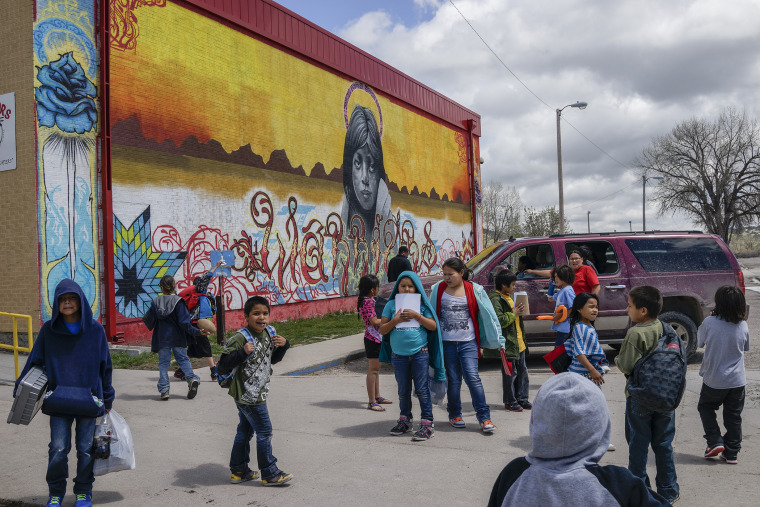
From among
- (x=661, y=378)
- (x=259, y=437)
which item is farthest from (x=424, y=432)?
(x=661, y=378)

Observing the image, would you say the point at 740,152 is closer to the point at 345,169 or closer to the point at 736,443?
the point at 345,169

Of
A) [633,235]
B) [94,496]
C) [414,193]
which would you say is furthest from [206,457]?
[414,193]

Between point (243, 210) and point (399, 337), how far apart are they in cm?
1037

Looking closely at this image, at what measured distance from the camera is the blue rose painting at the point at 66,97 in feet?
39.4

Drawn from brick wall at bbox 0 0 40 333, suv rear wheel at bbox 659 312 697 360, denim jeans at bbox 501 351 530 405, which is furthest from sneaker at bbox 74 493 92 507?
suv rear wheel at bbox 659 312 697 360

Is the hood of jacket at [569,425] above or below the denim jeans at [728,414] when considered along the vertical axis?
above

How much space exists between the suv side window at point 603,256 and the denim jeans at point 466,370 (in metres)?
4.49

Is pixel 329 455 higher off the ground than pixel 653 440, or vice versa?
pixel 653 440

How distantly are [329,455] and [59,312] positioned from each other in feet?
8.25

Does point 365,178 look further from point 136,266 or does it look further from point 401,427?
point 401,427

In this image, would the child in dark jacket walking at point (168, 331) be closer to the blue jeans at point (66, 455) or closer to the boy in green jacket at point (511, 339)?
the blue jeans at point (66, 455)

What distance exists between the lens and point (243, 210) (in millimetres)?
16109

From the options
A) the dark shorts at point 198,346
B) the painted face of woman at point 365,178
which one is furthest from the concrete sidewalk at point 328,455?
the painted face of woman at point 365,178

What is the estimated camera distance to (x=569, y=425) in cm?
207
